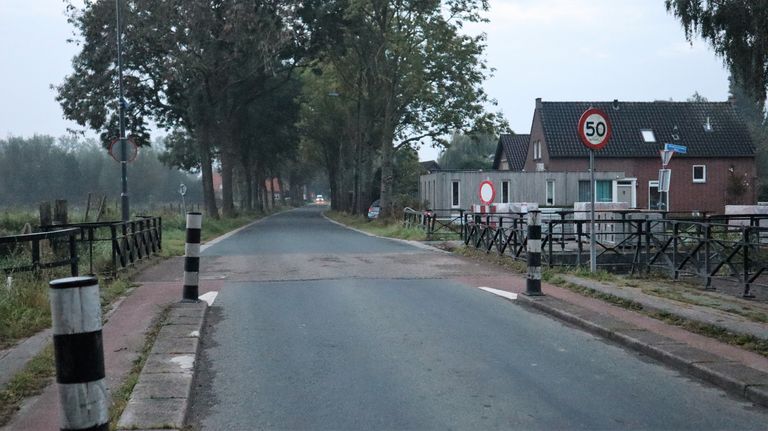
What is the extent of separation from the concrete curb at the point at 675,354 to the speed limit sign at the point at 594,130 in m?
3.96

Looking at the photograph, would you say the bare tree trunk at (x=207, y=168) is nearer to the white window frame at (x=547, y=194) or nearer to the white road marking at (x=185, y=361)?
the white window frame at (x=547, y=194)

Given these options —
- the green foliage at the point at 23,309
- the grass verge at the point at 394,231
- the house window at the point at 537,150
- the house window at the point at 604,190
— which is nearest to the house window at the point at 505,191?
the house window at the point at 604,190

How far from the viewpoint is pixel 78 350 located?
3.41 m

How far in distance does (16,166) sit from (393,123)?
7268cm

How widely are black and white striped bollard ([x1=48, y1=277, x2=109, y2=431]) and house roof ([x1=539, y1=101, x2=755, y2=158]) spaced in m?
50.2

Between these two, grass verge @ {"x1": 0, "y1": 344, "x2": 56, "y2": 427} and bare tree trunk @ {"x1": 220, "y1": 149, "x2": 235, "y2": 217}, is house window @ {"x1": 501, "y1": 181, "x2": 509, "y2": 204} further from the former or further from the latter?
grass verge @ {"x1": 0, "y1": 344, "x2": 56, "y2": 427}

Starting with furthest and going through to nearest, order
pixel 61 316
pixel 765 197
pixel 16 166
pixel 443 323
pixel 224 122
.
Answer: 1. pixel 16 166
2. pixel 765 197
3. pixel 224 122
4. pixel 443 323
5. pixel 61 316

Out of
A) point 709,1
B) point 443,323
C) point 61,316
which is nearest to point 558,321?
point 443,323

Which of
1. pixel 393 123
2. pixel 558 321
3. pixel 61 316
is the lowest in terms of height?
pixel 558 321

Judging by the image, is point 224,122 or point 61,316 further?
point 224,122

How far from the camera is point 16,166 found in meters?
96.1

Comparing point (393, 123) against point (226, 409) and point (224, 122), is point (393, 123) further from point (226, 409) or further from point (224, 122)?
point (226, 409)

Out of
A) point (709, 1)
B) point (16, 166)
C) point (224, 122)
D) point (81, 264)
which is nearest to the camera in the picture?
point (81, 264)

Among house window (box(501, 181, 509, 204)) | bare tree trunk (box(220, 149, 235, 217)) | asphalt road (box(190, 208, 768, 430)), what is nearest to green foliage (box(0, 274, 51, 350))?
asphalt road (box(190, 208, 768, 430))
